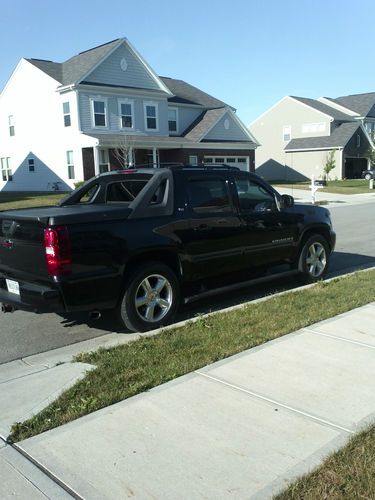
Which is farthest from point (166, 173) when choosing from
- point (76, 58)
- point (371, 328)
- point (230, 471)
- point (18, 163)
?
point (18, 163)

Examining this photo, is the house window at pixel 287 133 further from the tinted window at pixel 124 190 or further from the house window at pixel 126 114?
the tinted window at pixel 124 190

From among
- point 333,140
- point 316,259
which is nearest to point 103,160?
point 316,259

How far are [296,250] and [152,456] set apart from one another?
4.90m

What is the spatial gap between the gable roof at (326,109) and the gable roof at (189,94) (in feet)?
54.4

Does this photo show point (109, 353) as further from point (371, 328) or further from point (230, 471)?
point (371, 328)

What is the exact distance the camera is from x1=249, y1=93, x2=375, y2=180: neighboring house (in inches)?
1912

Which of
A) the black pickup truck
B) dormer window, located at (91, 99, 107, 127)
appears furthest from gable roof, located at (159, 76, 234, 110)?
the black pickup truck

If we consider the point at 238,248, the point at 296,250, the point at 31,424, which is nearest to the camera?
the point at 31,424

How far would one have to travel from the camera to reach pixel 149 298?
5.65m

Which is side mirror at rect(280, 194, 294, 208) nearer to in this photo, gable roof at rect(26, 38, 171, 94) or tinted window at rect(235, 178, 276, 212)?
tinted window at rect(235, 178, 276, 212)

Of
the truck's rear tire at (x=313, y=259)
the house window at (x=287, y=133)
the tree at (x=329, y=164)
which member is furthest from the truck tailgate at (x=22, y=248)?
the house window at (x=287, y=133)

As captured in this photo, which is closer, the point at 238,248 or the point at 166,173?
the point at 166,173

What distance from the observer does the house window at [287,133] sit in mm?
52969

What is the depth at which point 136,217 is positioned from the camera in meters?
5.50
